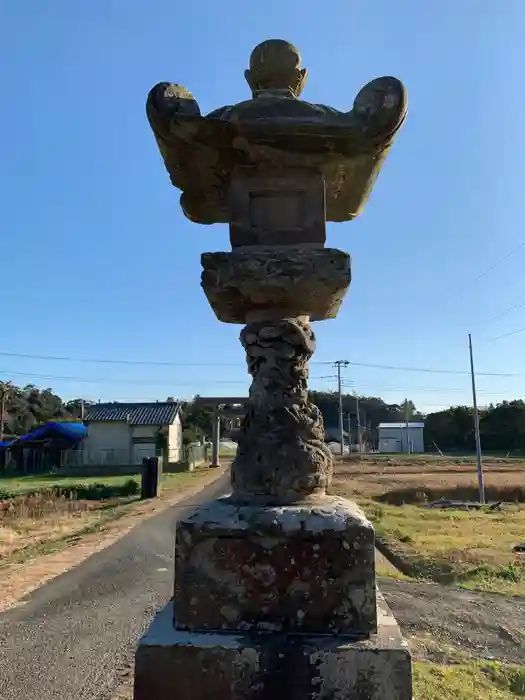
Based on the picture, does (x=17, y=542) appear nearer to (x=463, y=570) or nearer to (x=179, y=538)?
(x=463, y=570)

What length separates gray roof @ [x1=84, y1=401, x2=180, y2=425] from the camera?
142 ft

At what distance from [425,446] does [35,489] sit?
60.3m

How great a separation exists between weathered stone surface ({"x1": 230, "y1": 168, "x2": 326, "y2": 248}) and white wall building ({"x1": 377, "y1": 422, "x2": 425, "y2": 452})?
75493 millimetres

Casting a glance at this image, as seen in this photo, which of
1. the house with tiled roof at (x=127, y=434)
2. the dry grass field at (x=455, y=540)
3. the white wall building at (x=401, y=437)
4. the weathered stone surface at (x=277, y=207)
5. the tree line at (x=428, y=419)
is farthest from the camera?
the white wall building at (x=401, y=437)

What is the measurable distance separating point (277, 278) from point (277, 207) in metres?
0.42

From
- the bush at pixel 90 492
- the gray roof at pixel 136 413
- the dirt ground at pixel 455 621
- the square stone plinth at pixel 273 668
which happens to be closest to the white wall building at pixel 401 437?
the gray roof at pixel 136 413

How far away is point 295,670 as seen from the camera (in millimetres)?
1887

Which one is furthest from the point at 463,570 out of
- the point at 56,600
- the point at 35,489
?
the point at 35,489

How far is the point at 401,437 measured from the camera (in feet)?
261

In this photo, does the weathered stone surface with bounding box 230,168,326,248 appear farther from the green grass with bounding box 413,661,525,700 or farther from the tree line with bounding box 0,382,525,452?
the tree line with bounding box 0,382,525,452

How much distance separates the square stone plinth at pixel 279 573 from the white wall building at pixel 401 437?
249 feet

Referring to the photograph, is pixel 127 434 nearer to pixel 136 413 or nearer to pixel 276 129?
pixel 136 413

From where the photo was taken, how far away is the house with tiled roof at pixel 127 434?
42.2m

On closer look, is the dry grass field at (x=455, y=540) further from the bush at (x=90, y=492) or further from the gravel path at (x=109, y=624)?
the bush at (x=90, y=492)
